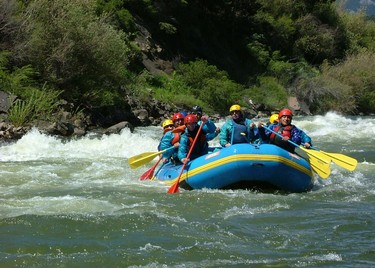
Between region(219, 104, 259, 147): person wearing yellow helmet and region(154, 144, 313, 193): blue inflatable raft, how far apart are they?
28.9 inches

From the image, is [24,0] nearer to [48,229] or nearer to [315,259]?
[48,229]

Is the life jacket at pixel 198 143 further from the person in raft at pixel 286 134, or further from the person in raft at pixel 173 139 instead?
the person in raft at pixel 286 134

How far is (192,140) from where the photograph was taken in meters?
8.56

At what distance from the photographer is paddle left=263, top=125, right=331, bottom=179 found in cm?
841

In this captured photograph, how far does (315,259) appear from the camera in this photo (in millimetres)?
4812

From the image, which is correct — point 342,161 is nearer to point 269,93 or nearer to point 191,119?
point 191,119

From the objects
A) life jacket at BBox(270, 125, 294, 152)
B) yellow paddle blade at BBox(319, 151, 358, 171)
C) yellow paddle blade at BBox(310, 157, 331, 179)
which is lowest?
yellow paddle blade at BBox(310, 157, 331, 179)

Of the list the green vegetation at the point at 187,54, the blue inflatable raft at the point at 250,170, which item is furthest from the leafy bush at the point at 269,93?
the blue inflatable raft at the point at 250,170

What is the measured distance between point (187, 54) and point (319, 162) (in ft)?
68.9

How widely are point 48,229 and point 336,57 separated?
3511cm

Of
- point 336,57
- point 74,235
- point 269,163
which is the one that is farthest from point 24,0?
point 336,57

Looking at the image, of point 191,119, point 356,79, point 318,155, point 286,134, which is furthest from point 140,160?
point 356,79

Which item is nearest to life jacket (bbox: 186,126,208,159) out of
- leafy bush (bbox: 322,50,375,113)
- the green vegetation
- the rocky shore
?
the rocky shore

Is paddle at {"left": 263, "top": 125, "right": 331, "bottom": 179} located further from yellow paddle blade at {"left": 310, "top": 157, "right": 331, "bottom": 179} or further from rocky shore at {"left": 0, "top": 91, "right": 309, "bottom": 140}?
rocky shore at {"left": 0, "top": 91, "right": 309, "bottom": 140}
